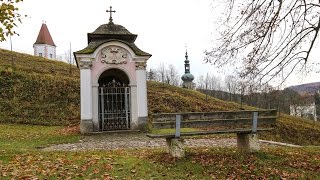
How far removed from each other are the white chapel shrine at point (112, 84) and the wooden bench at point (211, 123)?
872 cm

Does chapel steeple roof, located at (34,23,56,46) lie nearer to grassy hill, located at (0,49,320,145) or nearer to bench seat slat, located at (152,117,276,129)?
grassy hill, located at (0,49,320,145)

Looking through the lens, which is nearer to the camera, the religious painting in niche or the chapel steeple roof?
the religious painting in niche

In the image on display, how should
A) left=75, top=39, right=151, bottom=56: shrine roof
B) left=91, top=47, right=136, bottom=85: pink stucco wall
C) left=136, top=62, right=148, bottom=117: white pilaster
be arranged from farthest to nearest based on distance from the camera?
left=136, top=62, right=148, bottom=117: white pilaster, left=91, top=47, right=136, bottom=85: pink stucco wall, left=75, top=39, right=151, bottom=56: shrine roof

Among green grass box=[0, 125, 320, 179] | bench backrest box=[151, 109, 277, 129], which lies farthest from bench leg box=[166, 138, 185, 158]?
bench backrest box=[151, 109, 277, 129]

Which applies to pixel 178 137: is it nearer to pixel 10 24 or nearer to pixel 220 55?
pixel 220 55

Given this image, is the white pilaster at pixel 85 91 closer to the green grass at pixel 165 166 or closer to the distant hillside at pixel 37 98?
the green grass at pixel 165 166

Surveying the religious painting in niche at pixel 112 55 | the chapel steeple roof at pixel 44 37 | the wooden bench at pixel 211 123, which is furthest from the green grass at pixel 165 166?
the chapel steeple roof at pixel 44 37

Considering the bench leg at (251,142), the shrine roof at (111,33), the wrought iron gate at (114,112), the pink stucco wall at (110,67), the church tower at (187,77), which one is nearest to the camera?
the bench leg at (251,142)

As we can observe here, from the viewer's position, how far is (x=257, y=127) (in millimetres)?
9023

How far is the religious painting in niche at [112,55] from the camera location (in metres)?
17.1

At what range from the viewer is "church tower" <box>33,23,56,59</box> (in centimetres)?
7725

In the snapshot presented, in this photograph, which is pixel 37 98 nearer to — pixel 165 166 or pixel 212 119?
pixel 212 119

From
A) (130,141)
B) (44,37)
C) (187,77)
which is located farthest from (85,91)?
(44,37)

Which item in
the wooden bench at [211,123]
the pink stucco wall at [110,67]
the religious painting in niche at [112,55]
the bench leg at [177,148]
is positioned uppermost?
the religious painting in niche at [112,55]
